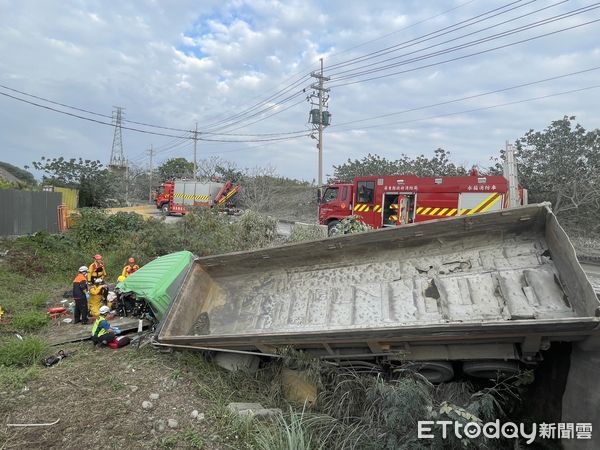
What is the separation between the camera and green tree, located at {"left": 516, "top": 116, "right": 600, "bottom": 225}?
1320 centimetres

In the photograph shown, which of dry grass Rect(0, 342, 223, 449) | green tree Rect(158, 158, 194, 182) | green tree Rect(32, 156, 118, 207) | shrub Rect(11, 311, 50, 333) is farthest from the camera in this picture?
green tree Rect(158, 158, 194, 182)

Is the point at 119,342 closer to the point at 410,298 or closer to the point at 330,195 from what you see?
the point at 410,298

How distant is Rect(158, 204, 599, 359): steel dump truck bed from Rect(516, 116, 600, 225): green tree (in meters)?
10.4

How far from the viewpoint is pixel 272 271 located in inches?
232

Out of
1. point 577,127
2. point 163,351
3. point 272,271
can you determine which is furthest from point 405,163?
point 163,351

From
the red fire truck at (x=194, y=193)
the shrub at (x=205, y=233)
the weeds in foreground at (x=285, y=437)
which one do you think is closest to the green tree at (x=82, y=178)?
the red fire truck at (x=194, y=193)

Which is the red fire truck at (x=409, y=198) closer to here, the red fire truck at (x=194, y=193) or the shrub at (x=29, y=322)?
the shrub at (x=29, y=322)

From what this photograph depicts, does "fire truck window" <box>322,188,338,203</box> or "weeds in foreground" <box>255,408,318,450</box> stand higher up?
"fire truck window" <box>322,188,338,203</box>

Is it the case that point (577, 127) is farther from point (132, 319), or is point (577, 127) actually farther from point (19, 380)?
point (19, 380)

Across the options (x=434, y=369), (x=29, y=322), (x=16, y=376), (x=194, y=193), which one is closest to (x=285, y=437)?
(x=434, y=369)

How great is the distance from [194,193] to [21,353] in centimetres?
2309

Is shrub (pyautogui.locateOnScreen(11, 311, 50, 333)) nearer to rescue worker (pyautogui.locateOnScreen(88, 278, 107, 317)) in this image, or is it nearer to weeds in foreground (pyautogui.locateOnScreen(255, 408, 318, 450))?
rescue worker (pyautogui.locateOnScreen(88, 278, 107, 317))

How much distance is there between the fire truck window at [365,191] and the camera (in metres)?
14.0

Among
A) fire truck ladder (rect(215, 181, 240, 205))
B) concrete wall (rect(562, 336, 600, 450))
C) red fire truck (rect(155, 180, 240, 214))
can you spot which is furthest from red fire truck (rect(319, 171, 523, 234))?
fire truck ladder (rect(215, 181, 240, 205))
